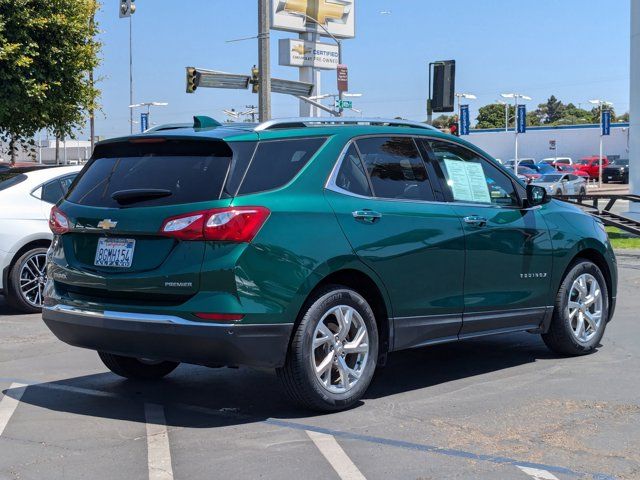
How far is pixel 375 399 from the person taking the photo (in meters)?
6.34

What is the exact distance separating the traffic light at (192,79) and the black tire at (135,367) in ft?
56.8

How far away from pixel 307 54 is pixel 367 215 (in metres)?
38.2

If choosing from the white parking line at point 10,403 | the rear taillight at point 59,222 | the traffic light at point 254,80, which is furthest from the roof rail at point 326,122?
the traffic light at point 254,80

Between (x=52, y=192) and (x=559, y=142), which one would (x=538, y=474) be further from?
(x=559, y=142)

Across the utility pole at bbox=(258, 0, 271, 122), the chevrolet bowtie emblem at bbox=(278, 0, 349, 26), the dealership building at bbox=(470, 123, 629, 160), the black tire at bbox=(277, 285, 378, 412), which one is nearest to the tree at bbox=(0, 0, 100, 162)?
the utility pole at bbox=(258, 0, 271, 122)

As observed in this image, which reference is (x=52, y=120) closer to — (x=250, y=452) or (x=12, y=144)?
(x=12, y=144)

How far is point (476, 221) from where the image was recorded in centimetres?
677

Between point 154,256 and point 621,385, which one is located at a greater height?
point 154,256

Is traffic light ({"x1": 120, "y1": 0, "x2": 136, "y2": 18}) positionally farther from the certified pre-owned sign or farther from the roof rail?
the roof rail

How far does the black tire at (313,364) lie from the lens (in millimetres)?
5605

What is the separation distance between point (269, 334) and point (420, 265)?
137 centimetres

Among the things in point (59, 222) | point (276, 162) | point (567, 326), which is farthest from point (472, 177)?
point (59, 222)

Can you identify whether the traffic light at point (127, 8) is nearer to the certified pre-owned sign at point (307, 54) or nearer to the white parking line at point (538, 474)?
the certified pre-owned sign at point (307, 54)

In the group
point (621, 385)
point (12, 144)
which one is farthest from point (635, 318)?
point (12, 144)
